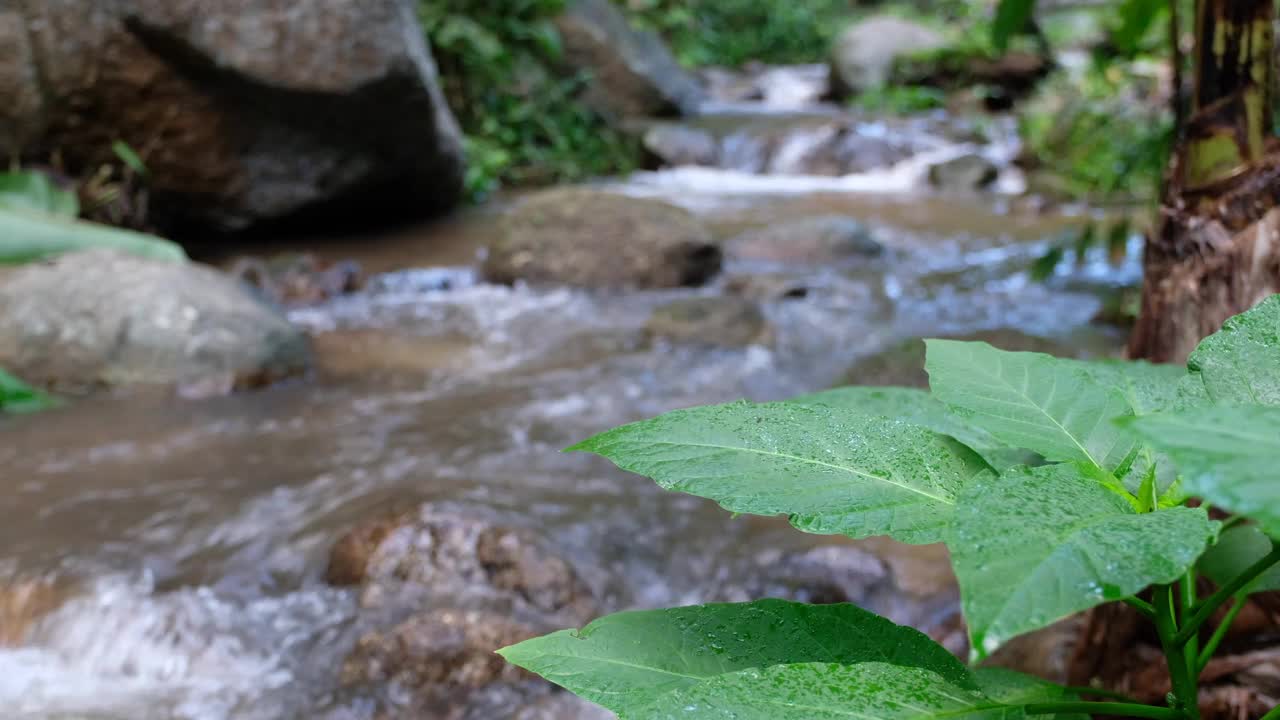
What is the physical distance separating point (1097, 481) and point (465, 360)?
4031 mm

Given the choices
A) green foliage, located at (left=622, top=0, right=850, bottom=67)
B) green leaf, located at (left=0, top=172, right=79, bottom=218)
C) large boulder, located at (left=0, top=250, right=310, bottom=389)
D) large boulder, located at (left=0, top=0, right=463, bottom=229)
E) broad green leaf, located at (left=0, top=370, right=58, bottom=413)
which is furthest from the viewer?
green foliage, located at (left=622, top=0, right=850, bottom=67)

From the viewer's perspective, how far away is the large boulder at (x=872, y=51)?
556 inches

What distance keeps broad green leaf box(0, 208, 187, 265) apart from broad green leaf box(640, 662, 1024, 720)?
4.55 meters

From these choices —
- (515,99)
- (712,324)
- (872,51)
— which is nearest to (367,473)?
(712,324)

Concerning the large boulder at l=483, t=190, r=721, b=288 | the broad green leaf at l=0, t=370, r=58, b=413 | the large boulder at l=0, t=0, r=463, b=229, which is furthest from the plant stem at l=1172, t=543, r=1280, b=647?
the large boulder at l=0, t=0, r=463, b=229

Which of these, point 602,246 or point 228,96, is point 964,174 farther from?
point 228,96

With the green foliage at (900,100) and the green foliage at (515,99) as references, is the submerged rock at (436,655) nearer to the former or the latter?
the green foliage at (515,99)

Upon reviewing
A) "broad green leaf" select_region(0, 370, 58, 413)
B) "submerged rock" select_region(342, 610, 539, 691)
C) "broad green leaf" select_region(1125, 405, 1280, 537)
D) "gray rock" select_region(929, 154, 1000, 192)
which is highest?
"broad green leaf" select_region(1125, 405, 1280, 537)

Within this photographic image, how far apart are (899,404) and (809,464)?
414mm

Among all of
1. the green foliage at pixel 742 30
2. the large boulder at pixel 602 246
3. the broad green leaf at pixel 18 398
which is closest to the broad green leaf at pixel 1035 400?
the broad green leaf at pixel 18 398

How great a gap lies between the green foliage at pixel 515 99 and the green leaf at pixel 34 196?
3693mm

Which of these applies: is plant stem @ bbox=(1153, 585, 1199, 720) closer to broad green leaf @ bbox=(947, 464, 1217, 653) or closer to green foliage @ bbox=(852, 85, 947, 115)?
broad green leaf @ bbox=(947, 464, 1217, 653)

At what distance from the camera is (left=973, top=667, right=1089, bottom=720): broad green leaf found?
66 cm

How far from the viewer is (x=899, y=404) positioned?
41.5 inches
